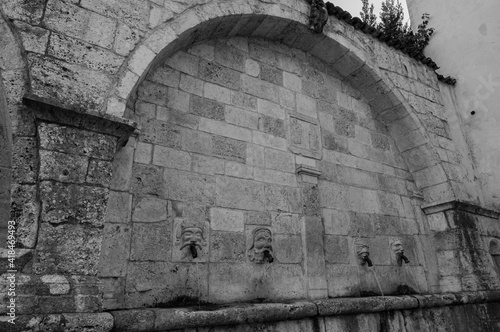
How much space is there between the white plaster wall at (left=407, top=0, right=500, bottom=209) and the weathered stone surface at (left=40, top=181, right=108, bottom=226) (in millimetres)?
4953

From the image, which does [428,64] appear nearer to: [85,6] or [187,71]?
[187,71]

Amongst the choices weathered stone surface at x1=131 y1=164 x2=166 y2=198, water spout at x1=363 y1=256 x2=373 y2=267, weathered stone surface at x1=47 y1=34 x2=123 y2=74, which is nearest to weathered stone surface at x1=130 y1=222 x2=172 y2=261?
weathered stone surface at x1=131 y1=164 x2=166 y2=198

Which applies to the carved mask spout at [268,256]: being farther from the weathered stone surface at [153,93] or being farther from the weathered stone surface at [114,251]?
the weathered stone surface at [153,93]

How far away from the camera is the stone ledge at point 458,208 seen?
174 inches

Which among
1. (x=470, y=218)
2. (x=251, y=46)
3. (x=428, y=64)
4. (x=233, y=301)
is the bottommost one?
(x=233, y=301)

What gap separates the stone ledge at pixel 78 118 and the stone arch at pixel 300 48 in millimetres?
112

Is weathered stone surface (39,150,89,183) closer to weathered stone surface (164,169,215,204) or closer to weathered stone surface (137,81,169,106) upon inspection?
weathered stone surface (164,169,215,204)

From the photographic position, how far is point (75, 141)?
2184 millimetres

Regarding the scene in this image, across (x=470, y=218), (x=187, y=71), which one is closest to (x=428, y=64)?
(x=470, y=218)

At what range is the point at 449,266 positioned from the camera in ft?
14.1

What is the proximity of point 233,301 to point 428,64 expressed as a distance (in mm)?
4798

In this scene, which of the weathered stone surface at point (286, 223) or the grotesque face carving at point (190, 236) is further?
the weathered stone surface at point (286, 223)

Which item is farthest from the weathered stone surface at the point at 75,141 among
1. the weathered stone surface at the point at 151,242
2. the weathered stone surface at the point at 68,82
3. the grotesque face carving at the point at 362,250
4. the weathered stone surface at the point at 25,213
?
A: the grotesque face carving at the point at 362,250

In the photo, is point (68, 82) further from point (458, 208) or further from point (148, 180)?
point (458, 208)
